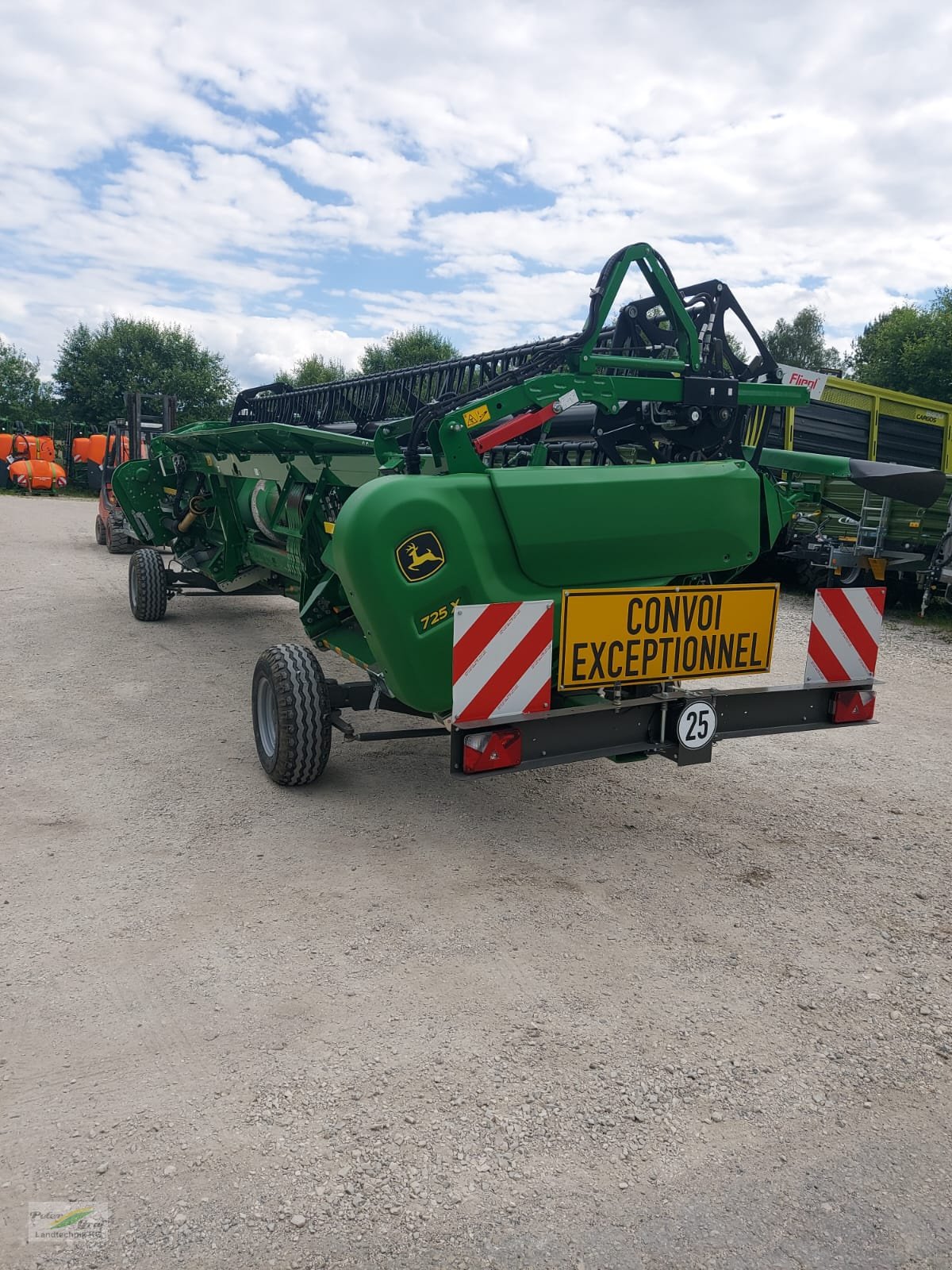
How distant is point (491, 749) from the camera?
384cm

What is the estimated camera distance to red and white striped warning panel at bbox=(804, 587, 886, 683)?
4.52 metres

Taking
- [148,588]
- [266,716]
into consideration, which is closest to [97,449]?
[148,588]

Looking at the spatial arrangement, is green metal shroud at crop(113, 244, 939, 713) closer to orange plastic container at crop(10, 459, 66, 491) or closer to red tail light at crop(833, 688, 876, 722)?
red tail light at crop(833, 688, 876, 722)

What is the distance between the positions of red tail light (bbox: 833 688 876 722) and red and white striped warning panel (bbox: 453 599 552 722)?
60.2 inches

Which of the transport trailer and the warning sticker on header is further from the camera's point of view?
the transport trailer

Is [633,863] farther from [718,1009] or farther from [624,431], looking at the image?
[624,431]

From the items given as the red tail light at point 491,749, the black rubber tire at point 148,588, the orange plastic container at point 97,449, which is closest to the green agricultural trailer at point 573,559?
the red tail light at point 491,749

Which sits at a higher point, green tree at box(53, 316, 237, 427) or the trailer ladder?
green tree at box(53, 316, 237, 427)

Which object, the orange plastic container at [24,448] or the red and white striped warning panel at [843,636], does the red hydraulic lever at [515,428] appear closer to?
the red and white striped warning panel at [843,636]

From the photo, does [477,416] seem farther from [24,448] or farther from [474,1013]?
[24,448]

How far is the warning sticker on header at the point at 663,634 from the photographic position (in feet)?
13.2

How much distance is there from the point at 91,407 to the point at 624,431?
3959 centimetres

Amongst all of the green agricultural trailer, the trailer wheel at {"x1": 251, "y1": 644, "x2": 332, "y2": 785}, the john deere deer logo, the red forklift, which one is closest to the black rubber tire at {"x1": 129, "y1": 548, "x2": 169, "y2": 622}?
the green agricultural trailer

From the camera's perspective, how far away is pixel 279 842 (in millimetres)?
4332
